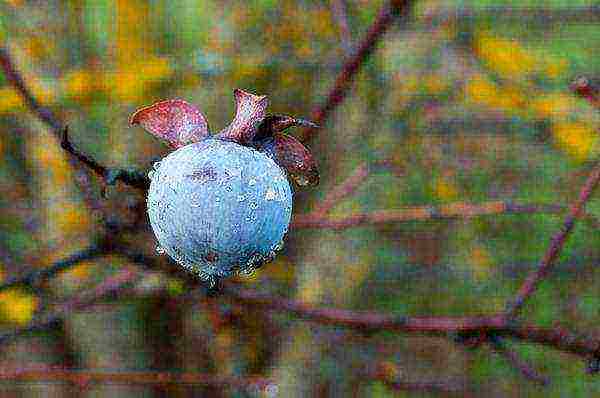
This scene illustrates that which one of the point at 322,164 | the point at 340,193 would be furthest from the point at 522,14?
the point at 340,193

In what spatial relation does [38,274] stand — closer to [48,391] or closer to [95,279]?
[95,279]

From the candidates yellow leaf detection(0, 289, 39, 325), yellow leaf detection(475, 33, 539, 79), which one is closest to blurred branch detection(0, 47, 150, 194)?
yellow leaf detection(0, 289, 39, 325)

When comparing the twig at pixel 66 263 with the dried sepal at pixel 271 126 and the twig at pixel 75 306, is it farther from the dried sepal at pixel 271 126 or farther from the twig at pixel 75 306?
the dried sepal at pixel 271 126

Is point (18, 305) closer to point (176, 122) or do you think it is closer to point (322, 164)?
point (322, 164)

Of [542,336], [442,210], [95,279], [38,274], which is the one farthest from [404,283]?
[38,274]

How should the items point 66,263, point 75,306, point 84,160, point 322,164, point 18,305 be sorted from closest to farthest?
point 84,160, point 66,263, point 75,306, point 18,305, point 322,164

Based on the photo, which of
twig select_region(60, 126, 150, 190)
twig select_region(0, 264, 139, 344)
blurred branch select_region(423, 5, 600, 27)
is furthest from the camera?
blurred branch select_region(423, 5, 600, 27)

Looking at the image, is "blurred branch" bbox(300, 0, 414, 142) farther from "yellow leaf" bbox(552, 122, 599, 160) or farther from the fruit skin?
"yellow leaf" bbox(552, 122, 599, 160)
